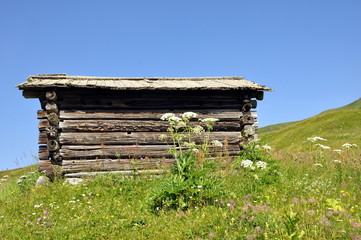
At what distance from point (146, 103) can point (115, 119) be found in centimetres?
118

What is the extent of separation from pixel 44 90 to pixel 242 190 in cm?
716

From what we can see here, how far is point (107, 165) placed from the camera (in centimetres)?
1038

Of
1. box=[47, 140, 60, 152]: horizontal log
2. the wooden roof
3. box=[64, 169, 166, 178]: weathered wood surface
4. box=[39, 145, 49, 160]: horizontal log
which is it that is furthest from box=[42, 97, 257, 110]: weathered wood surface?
box=[64, 169, 166, 178]: weathered wood surface

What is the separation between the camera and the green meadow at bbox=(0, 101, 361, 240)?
461cm

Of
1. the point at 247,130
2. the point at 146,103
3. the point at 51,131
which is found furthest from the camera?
the point at 247,130

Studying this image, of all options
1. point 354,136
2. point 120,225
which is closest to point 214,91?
point 120,225

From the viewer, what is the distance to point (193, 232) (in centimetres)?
482

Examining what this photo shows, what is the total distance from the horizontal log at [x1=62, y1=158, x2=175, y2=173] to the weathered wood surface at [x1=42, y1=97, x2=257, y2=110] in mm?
1783

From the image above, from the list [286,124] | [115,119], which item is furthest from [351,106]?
[115,119]

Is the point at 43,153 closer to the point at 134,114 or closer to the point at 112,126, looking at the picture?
the point at 112,126

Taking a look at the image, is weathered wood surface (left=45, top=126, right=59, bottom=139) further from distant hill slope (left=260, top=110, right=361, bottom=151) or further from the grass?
distant hill slope (left=260, top=110, right=361, bottom=151)

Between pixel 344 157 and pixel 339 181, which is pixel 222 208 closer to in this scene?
pixel 339 181

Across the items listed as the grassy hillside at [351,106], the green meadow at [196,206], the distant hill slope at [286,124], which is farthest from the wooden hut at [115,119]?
the grassy hillside at [351,106]

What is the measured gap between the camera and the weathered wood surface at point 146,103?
10609mm
